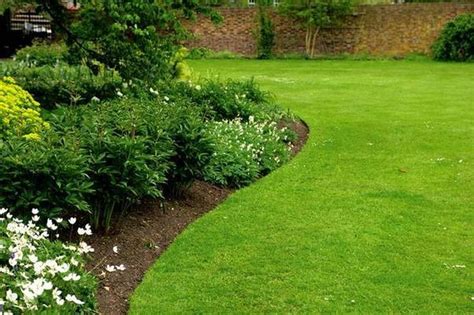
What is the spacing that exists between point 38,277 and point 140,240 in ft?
5.99

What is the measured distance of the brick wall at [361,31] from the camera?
24734mm

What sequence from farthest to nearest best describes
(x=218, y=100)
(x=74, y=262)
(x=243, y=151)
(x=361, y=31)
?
1. (x=361, y=31)
2. (x=218, y=100)
3. (x=243, y=151)
4. (x=74, y=262)

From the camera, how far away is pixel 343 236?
522cm

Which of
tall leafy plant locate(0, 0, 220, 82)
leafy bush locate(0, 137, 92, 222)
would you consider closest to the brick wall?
tall leafy plant locate(0, 0, 220, 82)

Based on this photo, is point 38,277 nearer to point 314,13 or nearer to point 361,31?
point 314,13

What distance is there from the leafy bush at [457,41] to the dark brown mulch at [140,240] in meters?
19.1

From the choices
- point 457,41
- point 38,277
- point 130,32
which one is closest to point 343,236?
point 38,277

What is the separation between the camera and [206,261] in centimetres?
470

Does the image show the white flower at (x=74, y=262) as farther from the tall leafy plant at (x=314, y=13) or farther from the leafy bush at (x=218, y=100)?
the tall leafy plant at (x=314, y=13)

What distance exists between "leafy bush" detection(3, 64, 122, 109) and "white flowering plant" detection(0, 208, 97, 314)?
4.87 metres

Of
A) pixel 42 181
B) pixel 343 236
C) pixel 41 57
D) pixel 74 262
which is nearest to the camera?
pixel 74 262

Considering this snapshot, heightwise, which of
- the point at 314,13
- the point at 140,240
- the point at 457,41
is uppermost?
the point at 314,13

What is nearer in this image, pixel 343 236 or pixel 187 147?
pixel 343 236

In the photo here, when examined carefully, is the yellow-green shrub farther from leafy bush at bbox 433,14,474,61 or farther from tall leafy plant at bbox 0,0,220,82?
leafy bush at bbox 433,14,474,61
